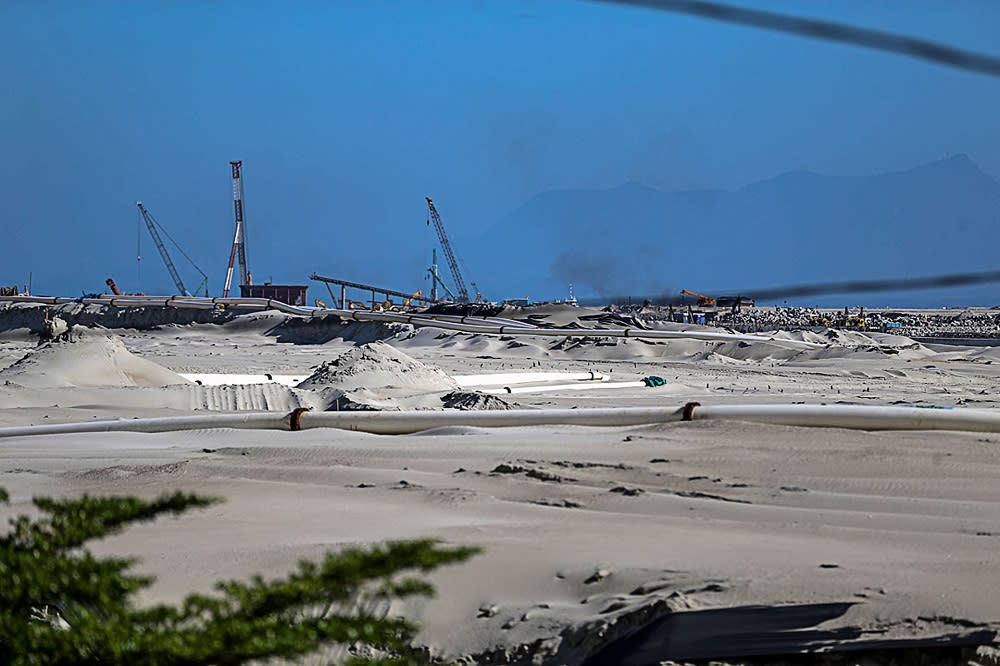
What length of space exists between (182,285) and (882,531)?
85.9m

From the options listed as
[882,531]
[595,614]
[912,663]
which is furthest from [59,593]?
[882,531]

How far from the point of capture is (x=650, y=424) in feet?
18.3

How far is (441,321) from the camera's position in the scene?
2244 centimetres

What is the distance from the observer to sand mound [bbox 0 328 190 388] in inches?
379

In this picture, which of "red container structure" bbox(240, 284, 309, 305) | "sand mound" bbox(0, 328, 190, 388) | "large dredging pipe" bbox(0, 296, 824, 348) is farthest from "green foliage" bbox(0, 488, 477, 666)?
"red container structure" bbox(240, 284, 309, 305)

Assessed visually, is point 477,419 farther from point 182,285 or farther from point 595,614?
point 182,285

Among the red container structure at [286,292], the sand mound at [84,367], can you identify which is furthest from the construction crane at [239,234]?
the sand mound at [84,367]

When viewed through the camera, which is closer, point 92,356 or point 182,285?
point 92,356

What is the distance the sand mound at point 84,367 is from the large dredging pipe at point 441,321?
9863mm

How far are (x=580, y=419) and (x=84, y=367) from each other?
5838mm

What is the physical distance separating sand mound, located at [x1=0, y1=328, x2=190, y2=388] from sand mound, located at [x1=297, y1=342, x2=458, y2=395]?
1.57 meters

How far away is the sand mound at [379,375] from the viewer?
9688 mm

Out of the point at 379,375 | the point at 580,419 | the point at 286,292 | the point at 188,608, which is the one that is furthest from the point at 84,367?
the point at 286,292

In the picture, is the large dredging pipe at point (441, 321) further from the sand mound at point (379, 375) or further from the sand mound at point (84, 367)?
the sand mound at point (84, 367)
